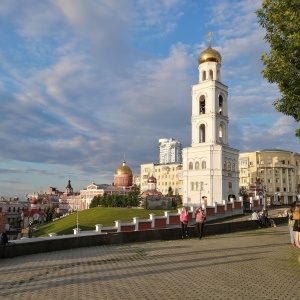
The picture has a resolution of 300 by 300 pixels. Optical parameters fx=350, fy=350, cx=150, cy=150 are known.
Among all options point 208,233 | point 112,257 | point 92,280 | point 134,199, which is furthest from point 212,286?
point 134,199

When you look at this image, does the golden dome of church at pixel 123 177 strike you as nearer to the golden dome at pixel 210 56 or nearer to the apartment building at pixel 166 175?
the apartment building at pixel 166 175

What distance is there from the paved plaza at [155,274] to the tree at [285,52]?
5509mm

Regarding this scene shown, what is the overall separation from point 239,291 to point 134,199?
64283 mm

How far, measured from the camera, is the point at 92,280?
853 centimetres

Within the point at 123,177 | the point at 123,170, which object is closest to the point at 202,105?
the point at 123,170

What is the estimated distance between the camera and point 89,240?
1530 centimetres

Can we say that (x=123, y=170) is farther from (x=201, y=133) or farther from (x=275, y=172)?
(x=201, y=133)

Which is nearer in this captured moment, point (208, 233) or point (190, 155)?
point (208, 233)

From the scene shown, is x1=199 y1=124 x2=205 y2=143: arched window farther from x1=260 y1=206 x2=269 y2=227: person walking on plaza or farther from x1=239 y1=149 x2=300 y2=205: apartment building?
x1=239 y1=149 x2=300 y2=205: apartment building

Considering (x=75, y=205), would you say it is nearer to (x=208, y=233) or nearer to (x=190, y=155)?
(x=190, y=155)

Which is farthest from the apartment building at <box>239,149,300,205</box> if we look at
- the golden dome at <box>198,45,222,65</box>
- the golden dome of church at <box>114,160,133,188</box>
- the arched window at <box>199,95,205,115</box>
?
the golden dome at <box>198,45,222,65</box>

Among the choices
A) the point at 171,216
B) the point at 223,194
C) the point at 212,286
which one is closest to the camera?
the point at 212,286

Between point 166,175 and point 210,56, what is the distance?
224 ft

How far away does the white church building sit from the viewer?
164 feet
